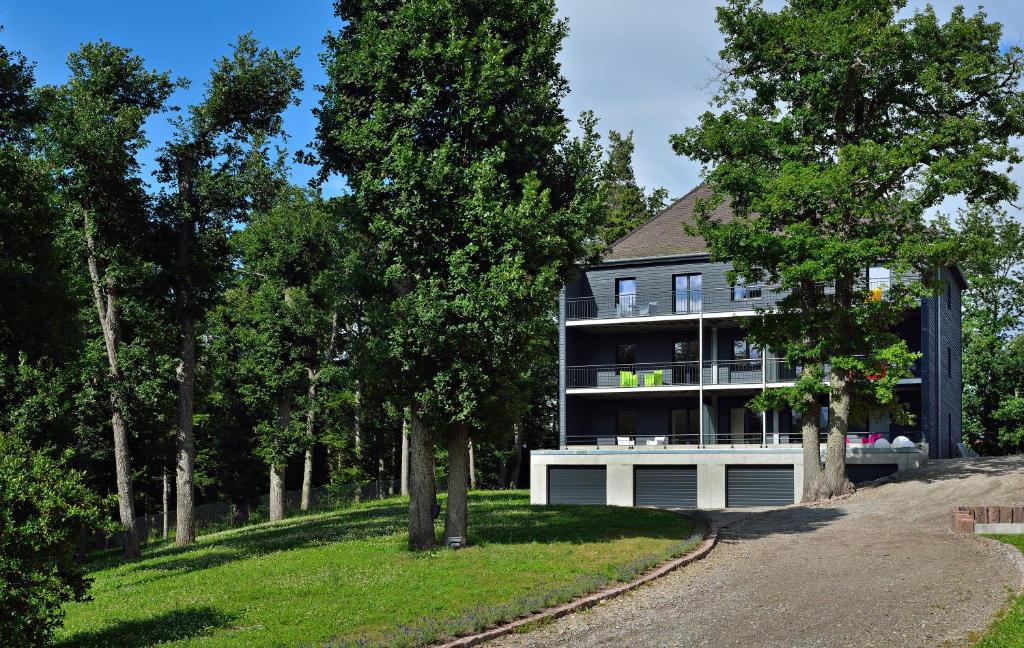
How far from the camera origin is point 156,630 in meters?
13.6

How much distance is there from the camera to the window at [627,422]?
138 ft

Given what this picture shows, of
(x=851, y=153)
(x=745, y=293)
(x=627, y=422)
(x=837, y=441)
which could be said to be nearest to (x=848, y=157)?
(x=851, y=153)

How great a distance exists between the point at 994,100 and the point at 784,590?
69.7 feet

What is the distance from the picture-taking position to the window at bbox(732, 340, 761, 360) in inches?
1561

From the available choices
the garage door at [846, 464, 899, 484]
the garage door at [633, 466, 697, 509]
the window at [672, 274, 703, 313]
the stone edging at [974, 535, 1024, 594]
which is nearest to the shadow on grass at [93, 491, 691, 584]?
the stone edging at [974, 535, 1024, 594]

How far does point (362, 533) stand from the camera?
25.0 metres

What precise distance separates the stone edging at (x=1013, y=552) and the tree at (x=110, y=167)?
21173mm

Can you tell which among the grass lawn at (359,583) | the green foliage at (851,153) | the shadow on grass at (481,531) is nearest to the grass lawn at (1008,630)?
the grass lawn at (359,583)

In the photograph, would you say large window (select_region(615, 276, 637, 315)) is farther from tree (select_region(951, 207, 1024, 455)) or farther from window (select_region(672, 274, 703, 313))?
tree (select_region(951, 207, 1024, 455))

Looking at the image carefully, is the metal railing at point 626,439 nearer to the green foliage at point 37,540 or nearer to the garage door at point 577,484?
the garage door at point 577,484

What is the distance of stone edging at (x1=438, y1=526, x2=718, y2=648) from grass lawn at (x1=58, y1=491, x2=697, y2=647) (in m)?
0.21

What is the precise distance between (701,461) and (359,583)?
72.6 ft

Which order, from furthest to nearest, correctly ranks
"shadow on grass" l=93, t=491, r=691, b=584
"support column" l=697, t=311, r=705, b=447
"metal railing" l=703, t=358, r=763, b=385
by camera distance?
"metal railing" l=703, t=358, r=763, b=385
"support column" l=697, t=311, r=705, b=447
"shadow on grass" l=93, t=491, r=691, b=584

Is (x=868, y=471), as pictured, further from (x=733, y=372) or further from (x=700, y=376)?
(x=700, y=376)
